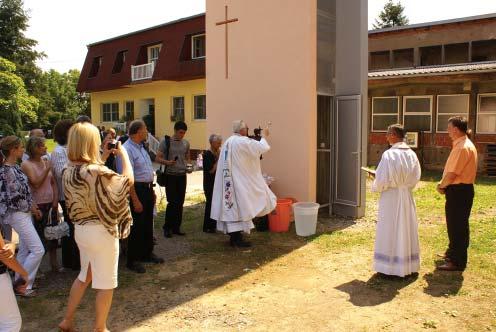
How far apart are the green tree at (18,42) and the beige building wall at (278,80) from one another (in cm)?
3438

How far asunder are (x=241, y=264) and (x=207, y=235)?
163 cm

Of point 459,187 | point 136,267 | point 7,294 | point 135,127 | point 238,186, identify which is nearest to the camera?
point 7,294

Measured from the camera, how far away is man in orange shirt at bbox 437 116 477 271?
5230 mm

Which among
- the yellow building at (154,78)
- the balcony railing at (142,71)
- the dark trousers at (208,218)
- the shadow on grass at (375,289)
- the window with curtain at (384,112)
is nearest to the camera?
the shadow on grass at (375,289)

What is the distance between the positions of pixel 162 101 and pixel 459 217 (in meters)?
20.5

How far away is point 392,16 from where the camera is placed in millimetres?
43500

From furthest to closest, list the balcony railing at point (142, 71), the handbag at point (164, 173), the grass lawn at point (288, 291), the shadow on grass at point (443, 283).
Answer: the balcony railing at point (142, 71) < the handbag at point (164, 173) < the shadow on grass at point (443, 283) < the grass lawn at point (288, 291)

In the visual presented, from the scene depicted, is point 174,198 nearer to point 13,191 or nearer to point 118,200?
point 13,191

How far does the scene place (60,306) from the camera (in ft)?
15.0

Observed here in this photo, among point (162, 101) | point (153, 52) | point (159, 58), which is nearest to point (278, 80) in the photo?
point (159, 58)

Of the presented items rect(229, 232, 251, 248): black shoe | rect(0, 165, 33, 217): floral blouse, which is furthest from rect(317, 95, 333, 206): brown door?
rect(0, 165, 33, 217): floral blouse

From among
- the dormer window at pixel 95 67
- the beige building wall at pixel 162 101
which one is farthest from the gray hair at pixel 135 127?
the dormer window at pixel 95 67

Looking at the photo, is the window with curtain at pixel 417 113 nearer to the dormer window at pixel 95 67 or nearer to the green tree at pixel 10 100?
the dormer window at pixel 95 67

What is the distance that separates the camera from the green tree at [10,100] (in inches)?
946
